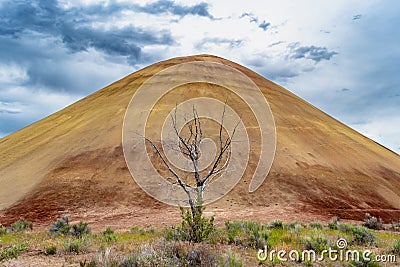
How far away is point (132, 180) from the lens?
2364cm

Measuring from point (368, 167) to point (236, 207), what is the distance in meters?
16.6

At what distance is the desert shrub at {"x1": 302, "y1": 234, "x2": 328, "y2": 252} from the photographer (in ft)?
26.9

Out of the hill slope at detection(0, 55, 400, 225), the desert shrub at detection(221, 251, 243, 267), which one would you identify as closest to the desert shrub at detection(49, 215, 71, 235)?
the hill slope at detection(0, 55, 400, 225)

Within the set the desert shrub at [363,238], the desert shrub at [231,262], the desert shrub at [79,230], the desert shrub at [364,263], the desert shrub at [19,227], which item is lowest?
the desert shrub at [19,227]

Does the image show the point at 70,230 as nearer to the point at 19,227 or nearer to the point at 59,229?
the point at 59,229

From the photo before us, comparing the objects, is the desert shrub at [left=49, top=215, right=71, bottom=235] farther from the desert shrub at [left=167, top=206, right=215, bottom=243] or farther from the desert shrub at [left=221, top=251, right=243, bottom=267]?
the desert shrub at [left=221, top=251, right=243, bottom=267]

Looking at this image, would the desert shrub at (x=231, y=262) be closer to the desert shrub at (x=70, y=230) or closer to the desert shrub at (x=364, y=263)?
the desert shrub at (x=364, y=263)

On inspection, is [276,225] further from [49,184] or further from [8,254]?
[49,184]

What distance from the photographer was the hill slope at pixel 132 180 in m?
20.3

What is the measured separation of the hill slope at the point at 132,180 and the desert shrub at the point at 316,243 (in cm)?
973

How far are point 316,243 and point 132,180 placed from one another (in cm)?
1714

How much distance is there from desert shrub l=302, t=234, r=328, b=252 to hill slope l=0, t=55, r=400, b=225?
383 inches

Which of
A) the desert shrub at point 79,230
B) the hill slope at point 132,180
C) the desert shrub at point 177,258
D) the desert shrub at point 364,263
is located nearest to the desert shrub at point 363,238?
the desert shrub at point 364,263

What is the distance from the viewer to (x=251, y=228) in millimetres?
10789
